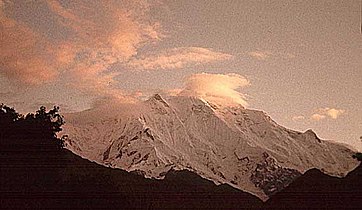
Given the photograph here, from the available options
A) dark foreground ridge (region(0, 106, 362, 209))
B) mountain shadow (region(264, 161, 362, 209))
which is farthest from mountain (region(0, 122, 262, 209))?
mountain shadow (region(264, 161, 362, 209))

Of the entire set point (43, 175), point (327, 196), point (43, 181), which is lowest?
point (327, 196)

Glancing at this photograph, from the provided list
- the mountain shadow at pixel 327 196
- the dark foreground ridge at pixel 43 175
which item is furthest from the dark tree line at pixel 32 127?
the mountain shadow at pixel 327 196

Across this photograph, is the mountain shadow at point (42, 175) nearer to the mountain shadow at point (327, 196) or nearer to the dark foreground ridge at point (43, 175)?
the dark foreground ridge at point (43, 175)

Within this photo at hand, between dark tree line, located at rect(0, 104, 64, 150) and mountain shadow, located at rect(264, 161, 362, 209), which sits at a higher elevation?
dark tree line, located at rect(0, 104, 64, 150)

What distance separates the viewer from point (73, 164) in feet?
146

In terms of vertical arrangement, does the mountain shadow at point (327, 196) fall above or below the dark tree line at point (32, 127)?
below

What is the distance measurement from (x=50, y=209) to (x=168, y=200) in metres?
119

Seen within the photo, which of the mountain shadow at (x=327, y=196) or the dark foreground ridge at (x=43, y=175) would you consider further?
the mountain shadow at (x=327, y=196)

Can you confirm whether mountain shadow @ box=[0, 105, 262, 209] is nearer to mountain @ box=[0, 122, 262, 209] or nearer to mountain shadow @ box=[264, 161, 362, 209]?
mountain @ box=[0, 122, 262, 209]

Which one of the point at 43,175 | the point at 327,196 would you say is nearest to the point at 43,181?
the point at 43,175

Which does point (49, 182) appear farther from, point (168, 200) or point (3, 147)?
point (168, 200)

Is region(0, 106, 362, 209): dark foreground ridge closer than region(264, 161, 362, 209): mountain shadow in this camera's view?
Yes

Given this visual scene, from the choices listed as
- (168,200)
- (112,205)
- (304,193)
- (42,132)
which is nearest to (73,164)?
(42,132)

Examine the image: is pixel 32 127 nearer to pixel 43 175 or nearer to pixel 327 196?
pixel 43 175
